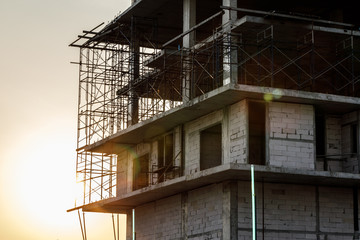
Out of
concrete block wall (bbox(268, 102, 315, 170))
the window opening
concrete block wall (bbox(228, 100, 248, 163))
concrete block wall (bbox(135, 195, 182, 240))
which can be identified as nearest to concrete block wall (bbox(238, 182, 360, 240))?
concrete block wall (bbox(228, 100, 248, 163))

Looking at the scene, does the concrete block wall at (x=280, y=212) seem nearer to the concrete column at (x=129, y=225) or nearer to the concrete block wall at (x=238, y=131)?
the concrete block wall at (x=238, y=131)

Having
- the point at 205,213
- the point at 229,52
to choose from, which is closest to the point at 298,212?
the point at 205,213

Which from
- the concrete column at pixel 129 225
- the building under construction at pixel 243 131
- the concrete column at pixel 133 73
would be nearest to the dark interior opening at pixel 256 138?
the building under construction at pixel 243 131

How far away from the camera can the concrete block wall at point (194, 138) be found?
4166cm

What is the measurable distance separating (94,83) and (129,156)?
5.03 m

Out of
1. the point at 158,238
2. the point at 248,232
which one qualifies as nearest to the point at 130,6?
the point at 158,238

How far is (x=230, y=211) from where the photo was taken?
38531 millimetres

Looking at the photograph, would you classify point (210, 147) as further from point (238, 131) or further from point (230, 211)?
point (230, 211)

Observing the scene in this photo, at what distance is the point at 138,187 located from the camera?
160 ft

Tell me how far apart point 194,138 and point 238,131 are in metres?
4.17

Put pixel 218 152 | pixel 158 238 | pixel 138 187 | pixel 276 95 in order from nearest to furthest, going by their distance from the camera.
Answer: pixel 276 95 → pixel 218 152 → pixel 158 238 → pixel 138 187

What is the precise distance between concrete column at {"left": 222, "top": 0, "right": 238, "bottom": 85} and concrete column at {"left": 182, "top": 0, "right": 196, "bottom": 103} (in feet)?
9.72

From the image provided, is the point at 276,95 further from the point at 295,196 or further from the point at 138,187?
the point at 138,187

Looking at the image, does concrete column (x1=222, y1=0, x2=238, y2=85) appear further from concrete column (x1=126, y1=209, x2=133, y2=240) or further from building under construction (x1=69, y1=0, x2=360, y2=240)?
concrete column (x1=126, y1=209, x2=133, y2=240)
